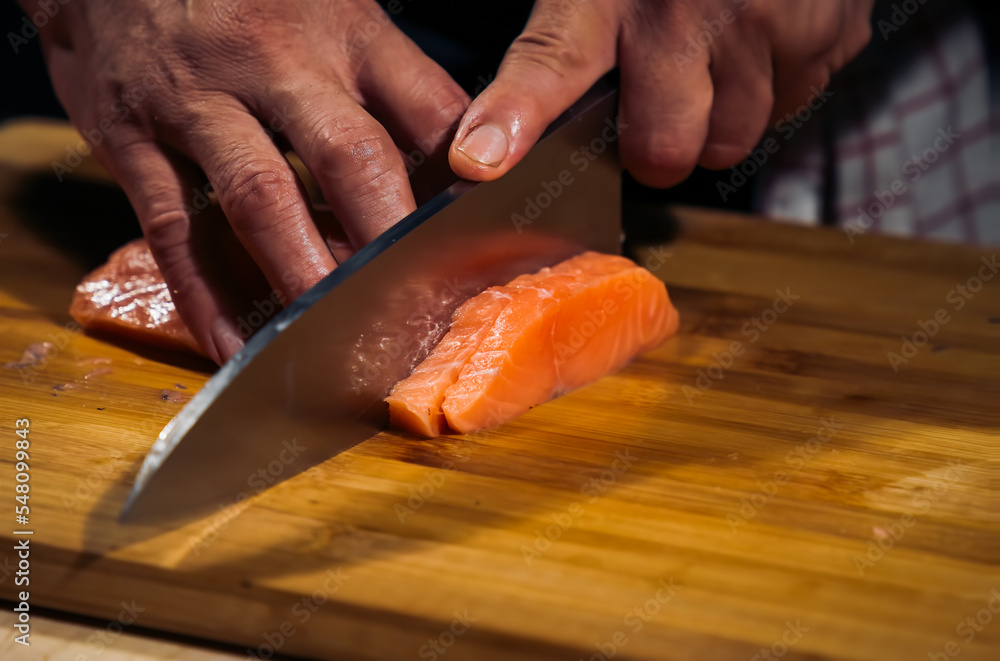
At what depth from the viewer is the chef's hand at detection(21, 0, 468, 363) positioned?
5.71 ft

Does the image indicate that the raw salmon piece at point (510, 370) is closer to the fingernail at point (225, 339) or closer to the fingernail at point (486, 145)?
the fingernail at point (486, 145)

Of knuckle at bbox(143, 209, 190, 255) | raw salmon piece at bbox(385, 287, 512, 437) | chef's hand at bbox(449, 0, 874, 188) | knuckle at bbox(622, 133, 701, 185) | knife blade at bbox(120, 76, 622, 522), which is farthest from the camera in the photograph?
knuckle at bbox(622, 133, 701, 185)

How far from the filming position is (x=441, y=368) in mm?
1738

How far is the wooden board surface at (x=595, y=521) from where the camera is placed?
1.27 metres

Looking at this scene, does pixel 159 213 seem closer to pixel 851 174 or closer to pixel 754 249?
pixel 754 249

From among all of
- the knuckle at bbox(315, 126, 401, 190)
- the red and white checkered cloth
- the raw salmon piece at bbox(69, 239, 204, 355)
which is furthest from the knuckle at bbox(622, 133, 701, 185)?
the red and white checkered cloth

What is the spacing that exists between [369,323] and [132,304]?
0.70 metres

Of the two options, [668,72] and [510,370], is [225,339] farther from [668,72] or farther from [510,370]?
[668,72]

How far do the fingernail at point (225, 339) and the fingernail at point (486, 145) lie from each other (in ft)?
2.08

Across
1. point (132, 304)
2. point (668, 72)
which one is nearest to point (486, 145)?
point (668, 72)

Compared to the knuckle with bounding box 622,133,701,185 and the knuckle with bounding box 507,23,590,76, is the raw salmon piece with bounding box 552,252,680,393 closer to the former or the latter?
the knuckle with bounding box 622,133,701,185

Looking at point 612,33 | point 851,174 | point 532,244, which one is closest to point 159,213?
point 532,244

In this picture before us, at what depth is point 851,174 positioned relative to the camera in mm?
3492

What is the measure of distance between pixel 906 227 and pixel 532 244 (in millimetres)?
2159
